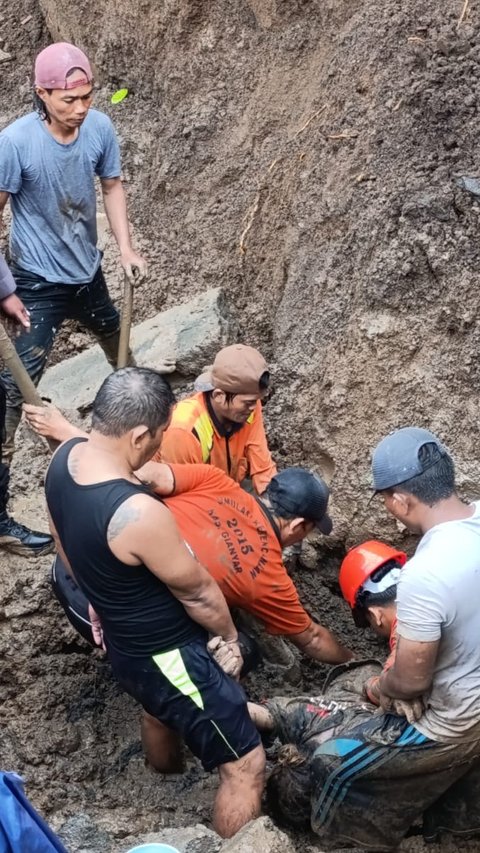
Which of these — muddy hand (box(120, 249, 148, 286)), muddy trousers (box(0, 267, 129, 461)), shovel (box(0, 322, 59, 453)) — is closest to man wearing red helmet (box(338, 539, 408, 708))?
shovel (box(0, 322, 59, 453))

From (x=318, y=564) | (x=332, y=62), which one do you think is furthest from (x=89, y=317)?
(x=332, y=62)

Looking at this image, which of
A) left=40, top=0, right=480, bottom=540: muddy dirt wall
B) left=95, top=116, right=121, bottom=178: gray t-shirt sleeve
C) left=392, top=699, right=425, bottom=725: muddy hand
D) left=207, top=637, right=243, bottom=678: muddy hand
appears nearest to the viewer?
left=392, top=699, right=425, bottom=725: muddy hand

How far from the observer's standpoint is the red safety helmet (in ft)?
12.1

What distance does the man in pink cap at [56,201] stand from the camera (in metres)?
4.23

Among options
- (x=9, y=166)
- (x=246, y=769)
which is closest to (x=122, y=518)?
(x=246, y=769)

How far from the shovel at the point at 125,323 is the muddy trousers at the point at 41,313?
0.11 metres

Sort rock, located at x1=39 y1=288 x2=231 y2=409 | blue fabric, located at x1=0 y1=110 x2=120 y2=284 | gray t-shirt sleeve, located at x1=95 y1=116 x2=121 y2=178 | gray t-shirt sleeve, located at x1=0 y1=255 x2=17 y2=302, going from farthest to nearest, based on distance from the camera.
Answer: rock, located at x1=39 y1=288 x2=231 y2=409 → gray t-shirt sleeve, located at x1=95 y1=116 x2=121 y2=178 → blue fabric, located at x1=0 y1=110 x2=120 y2=284 → gray t-shirt sleeve, located at x1=0 y1=255 x2=17 y2=302

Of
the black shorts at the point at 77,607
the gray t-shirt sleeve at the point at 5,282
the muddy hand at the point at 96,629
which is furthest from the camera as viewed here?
the gray t-shirt sleeve at the point at 5,282

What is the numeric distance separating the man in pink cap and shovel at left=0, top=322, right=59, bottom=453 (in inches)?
18.3

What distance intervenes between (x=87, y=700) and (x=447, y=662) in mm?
1844

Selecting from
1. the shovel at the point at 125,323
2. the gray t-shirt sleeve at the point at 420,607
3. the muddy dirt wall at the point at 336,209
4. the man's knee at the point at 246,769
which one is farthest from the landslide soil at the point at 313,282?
the gray t-shirt sleeve at the point at 420,607

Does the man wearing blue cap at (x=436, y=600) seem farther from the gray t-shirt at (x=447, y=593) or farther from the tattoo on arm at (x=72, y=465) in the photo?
the tattoo on arm at (x=72, y=465)

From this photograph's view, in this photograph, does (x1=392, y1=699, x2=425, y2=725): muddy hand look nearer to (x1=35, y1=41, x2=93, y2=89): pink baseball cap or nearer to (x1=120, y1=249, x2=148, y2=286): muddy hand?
(x1=120, y1=249, x2=148, y2=286): muddy hand

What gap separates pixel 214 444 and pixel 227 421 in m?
0.12
